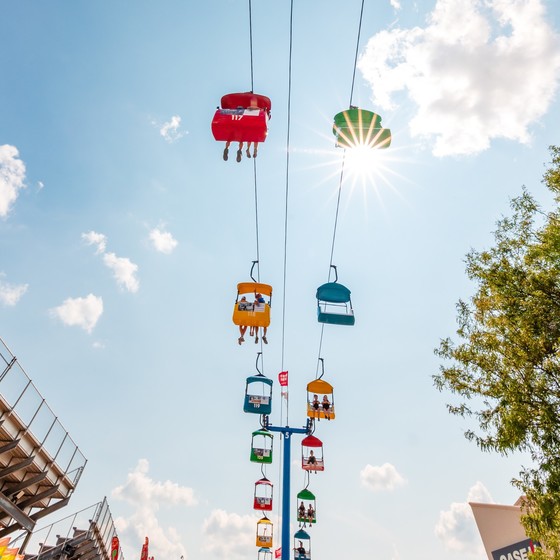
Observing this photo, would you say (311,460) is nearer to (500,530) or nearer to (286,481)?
(286,481)

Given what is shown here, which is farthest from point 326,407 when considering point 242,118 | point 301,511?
point 242,118

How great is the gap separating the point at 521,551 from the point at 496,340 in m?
10.1

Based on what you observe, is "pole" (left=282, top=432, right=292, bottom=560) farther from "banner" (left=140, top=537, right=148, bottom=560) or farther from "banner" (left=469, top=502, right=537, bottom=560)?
"banner" (left=140, top=537, right=148, bottom=560)

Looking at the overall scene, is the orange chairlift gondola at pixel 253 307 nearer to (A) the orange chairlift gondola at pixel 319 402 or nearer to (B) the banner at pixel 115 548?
(A) the orange chairlift gondola at pixel 319 402

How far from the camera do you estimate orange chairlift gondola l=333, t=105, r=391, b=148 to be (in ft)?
24.1

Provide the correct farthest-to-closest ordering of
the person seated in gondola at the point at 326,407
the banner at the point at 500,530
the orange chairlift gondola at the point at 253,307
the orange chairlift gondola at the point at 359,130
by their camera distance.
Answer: the person seated in gondola at the point at 326,407, the banner at the point at 500,530, the orange chairlift gondola at the point at 253,307, the orange chairlift gondola at the point at 359,130

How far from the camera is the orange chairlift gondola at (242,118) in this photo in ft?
24.2

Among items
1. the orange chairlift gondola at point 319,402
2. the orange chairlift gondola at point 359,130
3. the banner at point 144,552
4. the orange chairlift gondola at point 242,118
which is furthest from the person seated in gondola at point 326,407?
the banner at point 144,552

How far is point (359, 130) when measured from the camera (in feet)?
24.5

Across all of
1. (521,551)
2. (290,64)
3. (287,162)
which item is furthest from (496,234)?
(521,551)

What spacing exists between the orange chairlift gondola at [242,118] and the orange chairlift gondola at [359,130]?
1.37 m

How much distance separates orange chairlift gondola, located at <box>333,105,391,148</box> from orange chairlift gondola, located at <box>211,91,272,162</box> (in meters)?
1.37

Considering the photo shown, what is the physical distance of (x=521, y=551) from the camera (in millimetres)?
14016

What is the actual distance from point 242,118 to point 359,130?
220 cm
